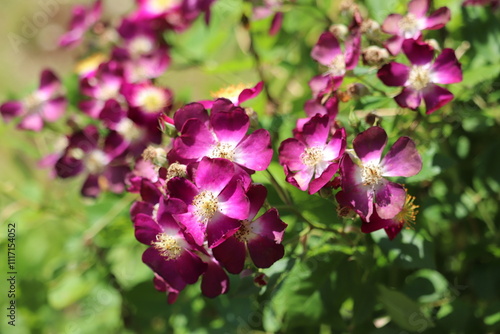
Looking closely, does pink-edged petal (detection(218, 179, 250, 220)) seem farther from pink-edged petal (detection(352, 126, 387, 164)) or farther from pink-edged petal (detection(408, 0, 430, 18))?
pink-edged petal (detection(408, 0, 430, 18))

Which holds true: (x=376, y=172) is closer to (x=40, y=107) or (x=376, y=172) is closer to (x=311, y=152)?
(x=311, y=152)

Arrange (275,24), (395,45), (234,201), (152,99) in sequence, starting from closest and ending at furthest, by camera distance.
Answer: (234,201)
(395,45)
(152,99)
(275,24)

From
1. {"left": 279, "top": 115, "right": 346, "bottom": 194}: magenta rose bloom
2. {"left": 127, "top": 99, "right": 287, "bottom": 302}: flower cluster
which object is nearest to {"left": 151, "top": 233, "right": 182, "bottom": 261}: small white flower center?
→ {"left": 127, "top": 99, "right": 287, "bottom": 302}: flower cluster

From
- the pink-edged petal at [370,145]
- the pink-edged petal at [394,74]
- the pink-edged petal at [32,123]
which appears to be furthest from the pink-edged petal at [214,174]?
the pink-edged petal at [32,123]

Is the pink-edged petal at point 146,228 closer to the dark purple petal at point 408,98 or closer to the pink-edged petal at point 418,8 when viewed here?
the dark purple petal at point 408,98

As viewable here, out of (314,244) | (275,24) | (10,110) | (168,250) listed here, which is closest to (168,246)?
(168,250)

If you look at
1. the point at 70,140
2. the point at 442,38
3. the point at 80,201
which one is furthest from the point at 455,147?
the point at 80,201

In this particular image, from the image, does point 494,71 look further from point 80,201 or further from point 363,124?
point 80,201
